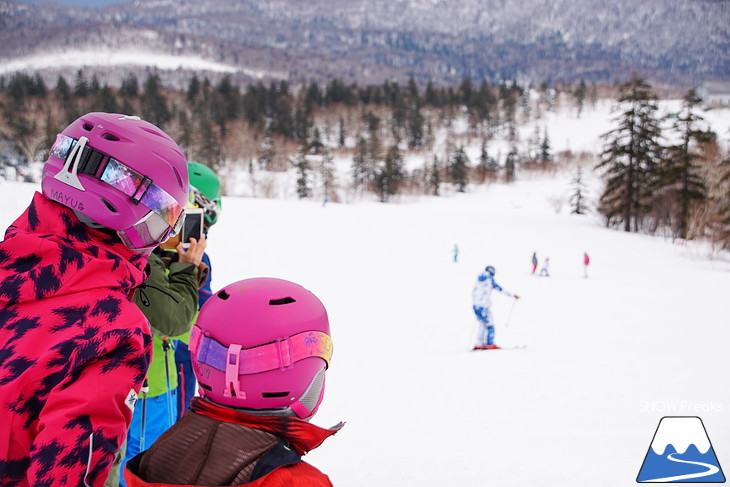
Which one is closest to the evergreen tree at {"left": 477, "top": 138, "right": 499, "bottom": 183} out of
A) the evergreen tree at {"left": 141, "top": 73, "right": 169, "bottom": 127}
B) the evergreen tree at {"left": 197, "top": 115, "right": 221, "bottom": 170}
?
the evergreen tree at {"left": 197, "top": 115, "right": 221, "bottom": 170}

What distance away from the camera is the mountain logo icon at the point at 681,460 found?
3926mm

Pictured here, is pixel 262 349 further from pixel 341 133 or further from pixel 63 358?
pixel 341 133

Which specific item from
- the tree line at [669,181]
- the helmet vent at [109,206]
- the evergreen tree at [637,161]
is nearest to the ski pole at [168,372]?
the helmet vent at [109,206]

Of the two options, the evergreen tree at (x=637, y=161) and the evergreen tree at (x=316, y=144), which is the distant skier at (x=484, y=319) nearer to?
the evergreen tree at (x=637, y=161)

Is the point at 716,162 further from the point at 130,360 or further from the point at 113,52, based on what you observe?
the point at 113,52

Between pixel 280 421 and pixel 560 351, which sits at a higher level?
pixel 280 421

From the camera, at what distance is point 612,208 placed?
37.0 meters

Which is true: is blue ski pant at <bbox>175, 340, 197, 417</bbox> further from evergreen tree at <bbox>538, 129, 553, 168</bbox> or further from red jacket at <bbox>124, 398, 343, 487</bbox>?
evergreen tree at <bbox>538, 129, 553, 168</bbox>

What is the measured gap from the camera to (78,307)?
4.39ft

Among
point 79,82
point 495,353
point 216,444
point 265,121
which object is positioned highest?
point 79,82

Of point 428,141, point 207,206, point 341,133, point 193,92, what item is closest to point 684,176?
point 207,206

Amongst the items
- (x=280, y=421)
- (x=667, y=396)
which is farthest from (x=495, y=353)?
(x=280, y=421)

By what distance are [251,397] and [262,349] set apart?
0.13 metres

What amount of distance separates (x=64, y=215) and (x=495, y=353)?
8.27m
